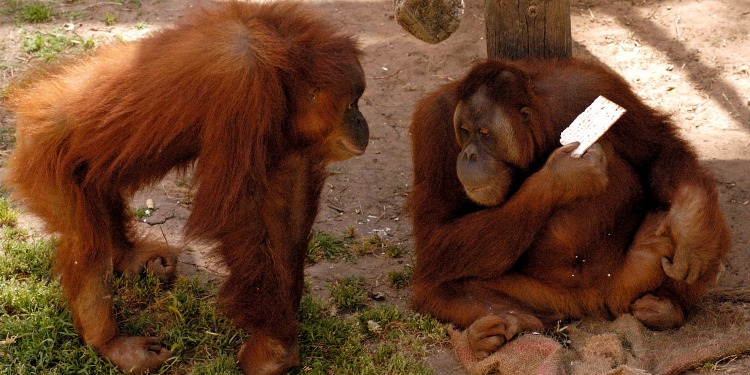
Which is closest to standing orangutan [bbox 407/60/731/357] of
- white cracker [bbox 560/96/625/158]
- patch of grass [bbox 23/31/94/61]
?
white cracker [bbox 560/96/625/158]

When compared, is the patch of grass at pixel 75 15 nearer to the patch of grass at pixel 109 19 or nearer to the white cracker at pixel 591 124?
the patch of grass at pixel 109 19

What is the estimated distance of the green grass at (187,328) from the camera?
3781 mm

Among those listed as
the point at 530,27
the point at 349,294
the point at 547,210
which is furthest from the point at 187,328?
Result: the point at 530,27

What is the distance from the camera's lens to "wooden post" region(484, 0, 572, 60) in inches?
→ 177

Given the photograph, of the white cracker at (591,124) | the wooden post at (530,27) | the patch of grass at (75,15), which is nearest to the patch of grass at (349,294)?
the white cracker at (591,124)

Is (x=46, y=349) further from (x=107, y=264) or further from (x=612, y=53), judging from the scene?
(x=612, y=53)

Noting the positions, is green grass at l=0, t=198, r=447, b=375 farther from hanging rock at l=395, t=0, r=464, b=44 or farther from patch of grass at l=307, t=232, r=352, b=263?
hanging rock at l=395, t=0, r=464, b=44

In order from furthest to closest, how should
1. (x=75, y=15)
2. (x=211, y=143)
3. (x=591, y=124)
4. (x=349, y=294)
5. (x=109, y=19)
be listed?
(x=75, y=15) → (x=109, y=19) → (x=349, y=294) → (x=591, y=124) → (x=211, y=143)

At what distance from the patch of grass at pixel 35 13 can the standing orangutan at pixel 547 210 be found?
3.47 meters

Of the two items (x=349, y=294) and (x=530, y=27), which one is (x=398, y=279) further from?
(x=530, y=27)

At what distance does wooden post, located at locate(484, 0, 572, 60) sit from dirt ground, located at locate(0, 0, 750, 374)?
2.44 ft

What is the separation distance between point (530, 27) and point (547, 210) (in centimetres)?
110

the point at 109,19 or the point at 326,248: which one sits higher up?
the point at 109,19

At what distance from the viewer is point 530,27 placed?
4.52m
